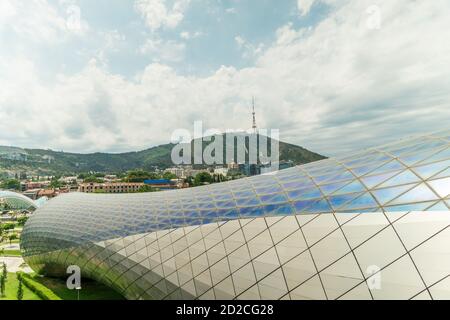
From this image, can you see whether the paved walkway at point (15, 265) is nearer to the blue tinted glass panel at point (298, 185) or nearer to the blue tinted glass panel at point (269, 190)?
the blue tinted glass panel at point (269, 190)

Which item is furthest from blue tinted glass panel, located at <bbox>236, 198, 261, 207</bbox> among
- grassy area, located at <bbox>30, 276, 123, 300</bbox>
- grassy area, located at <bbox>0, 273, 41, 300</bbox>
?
grassy area, located at <bbox>0, 273, 41, 300</bbox>

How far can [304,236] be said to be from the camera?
13273 mm

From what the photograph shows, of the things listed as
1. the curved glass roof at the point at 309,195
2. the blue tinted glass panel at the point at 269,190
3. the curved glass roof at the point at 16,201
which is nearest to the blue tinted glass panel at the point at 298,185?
the curved glass roof at the point at 309,195

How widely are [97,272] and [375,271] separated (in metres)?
26.1

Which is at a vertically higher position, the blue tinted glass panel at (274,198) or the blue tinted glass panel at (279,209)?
the blue tinted glass panel at (274,198)

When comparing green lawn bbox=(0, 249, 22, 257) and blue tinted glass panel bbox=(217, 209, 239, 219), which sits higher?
blue tinted glass panel bbox=(217, 209, 239, 219)

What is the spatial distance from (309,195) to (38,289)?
3640 centimetres

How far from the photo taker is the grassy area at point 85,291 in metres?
28.7

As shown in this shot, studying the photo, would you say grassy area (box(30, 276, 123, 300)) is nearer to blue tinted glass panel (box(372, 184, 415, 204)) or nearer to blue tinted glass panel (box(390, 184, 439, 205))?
blue tinted glass panel (box(372, 184, 415, 204))

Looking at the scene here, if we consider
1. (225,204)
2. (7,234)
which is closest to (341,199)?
(225,204)

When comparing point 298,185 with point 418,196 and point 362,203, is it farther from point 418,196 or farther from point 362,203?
point 418,196

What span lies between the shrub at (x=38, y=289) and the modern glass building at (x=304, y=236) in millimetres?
9292

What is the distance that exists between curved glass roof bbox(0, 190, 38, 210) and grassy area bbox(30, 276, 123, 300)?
87.5 meters

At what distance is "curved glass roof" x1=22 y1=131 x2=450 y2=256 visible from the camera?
12.5 metres
